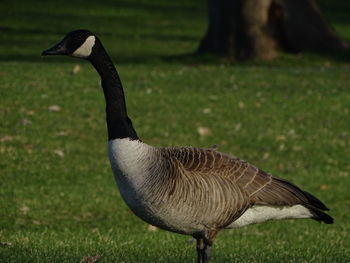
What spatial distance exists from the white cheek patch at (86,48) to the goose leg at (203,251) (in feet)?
6.38

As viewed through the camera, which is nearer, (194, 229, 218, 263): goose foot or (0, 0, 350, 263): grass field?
(194, 229, 218, 263): goose foot

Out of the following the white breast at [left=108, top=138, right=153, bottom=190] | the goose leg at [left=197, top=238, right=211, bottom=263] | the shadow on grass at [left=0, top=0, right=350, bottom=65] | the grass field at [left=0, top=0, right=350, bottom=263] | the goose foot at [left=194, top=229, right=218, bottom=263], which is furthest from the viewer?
the shadow on grass at [left=0, top=0, right=350, bottom=65]

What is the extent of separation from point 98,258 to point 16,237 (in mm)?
1958

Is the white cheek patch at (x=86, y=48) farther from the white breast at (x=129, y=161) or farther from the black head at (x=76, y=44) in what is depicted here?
the white breast at (x=129, y=161)

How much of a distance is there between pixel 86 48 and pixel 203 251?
2.07 meters

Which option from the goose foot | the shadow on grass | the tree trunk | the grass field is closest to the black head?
the goose foot

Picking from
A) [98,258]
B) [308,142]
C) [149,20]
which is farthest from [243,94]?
[149,20]

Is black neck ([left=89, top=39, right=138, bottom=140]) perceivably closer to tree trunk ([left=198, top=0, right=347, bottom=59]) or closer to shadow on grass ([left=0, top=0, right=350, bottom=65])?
shadow on grass ([left=0, top=0, right=350, bottom=65])

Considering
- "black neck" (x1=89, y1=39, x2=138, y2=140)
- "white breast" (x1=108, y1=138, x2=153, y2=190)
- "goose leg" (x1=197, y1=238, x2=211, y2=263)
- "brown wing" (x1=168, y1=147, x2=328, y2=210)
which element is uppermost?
"black neck" (x1=89, y1=39, x2=138, y2=140)

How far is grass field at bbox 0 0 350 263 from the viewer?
10203 millimetres

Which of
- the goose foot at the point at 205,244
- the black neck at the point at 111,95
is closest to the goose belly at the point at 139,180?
the black neck at the point at 111,95

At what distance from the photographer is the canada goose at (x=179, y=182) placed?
7.30 meters

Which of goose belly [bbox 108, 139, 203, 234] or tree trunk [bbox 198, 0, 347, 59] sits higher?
goose belly [bbox 108, 139, 203, 234]

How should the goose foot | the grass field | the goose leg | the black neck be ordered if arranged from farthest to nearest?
1. the grass field
2. the goose leg
3. the goose foot
4. the black neck
